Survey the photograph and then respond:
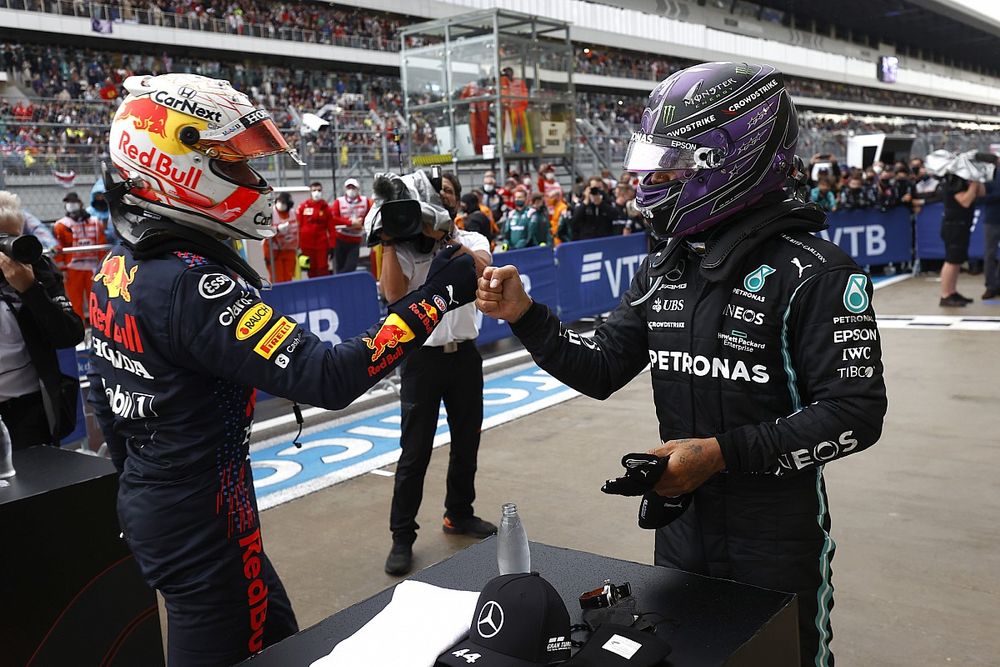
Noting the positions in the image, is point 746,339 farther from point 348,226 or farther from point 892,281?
point 892,281

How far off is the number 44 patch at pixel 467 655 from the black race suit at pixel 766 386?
2.41 ft

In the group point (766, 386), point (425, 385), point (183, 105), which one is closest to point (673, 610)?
point (766, 386)

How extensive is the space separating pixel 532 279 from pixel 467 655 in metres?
8.33

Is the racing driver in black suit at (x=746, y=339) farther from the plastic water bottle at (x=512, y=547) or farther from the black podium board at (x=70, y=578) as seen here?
the black podium board at (x=70, y=578)

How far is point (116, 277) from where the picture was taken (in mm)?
2104

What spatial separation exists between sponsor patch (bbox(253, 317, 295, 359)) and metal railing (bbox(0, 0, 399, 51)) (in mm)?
27084

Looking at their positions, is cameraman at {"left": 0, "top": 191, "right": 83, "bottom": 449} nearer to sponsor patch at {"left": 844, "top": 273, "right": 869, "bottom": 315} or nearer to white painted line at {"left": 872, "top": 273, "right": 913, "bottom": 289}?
sponsor patch at {"left": 844, "top": 273, "right": 869, "bottom": 315}

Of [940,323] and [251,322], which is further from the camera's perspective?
[940,323]

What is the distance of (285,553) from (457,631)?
3.18m

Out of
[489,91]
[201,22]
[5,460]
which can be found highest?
[201,22]

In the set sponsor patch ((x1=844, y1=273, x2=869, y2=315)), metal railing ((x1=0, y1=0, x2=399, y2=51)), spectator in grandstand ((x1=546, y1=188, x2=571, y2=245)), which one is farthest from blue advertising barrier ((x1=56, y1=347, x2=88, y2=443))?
metal railing ((x1=0, y1=0, x2=399, y2=51))

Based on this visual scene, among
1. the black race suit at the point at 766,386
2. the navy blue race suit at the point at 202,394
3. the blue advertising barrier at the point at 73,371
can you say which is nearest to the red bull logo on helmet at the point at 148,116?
the navy blue race suit at the point at 202,394

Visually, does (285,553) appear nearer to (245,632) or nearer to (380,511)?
(380,511)

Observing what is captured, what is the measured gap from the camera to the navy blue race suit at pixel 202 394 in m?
1.93
